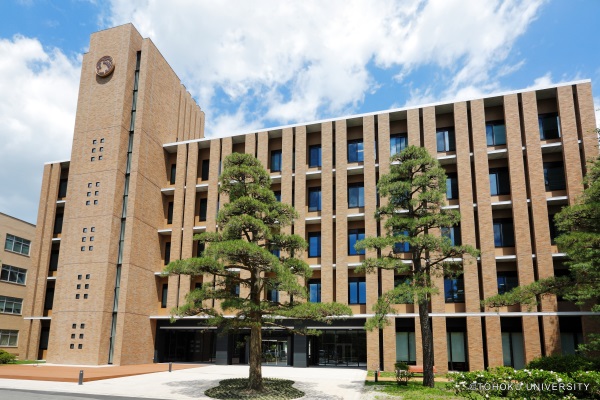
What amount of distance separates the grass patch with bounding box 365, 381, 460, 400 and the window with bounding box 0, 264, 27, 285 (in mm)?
38586

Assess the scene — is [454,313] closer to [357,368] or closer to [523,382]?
[357,368]

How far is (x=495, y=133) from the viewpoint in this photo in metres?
32.9

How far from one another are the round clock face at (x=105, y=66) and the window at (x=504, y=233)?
31888 mm

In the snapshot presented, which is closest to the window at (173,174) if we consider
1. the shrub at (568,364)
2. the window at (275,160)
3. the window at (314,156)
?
the window at (275,160)

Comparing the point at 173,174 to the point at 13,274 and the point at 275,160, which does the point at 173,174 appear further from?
the point at 13,274

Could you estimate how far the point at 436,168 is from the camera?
22672 millimetres

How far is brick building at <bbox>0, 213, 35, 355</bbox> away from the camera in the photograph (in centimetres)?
4322

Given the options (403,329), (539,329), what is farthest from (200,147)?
(539,329)

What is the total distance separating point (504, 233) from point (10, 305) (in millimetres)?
45170

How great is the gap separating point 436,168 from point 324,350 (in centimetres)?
1832

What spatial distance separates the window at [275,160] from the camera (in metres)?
37.5

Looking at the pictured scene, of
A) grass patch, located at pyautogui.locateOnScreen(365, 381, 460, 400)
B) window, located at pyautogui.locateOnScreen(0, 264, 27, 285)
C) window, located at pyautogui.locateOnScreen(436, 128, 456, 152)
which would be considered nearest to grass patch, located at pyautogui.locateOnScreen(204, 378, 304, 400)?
grass patch, located at pyautogui.locateOnScreen(365, 381, 460, 400)

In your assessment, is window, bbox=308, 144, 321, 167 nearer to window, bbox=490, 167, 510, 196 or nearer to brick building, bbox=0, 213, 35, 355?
window, bbox=490, 167, 510, 196

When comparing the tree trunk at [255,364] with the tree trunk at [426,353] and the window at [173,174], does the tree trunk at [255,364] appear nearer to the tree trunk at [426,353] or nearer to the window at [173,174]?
the tree trunk at [426,353]
